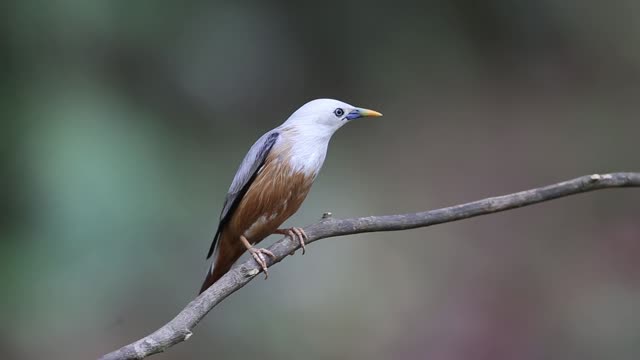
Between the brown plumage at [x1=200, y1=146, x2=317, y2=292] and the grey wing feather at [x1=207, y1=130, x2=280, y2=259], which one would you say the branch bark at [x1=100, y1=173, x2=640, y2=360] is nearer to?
the brown plumage at [x1=200, y1=146, x2=317, y2=292]

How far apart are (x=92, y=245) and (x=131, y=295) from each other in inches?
16.2

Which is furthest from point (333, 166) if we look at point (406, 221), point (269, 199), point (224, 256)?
point (406, 221)

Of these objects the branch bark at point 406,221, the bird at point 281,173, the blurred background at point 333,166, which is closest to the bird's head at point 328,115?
the bird at point 281,173

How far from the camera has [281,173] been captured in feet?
8.36

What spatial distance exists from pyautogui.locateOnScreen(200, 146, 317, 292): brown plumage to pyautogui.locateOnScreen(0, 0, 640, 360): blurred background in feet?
6.72

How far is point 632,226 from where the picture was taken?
526 cm

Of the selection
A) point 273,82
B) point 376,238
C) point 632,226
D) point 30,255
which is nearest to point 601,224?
point 632,226

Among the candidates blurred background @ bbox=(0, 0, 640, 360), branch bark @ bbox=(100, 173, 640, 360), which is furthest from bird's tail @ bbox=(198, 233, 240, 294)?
blurred background @ bbox=(0, 0, 640, 360)

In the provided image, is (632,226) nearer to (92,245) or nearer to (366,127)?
(366,127)

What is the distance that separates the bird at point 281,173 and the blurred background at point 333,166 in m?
2.06

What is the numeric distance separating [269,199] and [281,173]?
0.10 meters

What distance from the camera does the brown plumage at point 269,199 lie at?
2543 mm

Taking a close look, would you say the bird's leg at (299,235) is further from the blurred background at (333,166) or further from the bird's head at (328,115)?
the blurred background at (333,166)

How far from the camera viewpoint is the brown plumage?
254 cm
